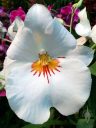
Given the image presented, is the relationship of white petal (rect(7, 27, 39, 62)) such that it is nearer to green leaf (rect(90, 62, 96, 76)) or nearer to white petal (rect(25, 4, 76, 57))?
white petal (rect(25, 4, 76, 57))

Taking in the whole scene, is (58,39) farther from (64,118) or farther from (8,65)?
(64,118)

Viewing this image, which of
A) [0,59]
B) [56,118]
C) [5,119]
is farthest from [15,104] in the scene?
[0,59]

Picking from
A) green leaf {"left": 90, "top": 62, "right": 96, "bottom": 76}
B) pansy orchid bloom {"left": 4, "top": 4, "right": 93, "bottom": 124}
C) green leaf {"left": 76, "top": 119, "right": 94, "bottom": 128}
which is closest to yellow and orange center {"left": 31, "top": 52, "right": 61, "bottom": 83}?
pansy orchid bloom {"left": 4, "top": 4, "right": 93, "bottom": 124}

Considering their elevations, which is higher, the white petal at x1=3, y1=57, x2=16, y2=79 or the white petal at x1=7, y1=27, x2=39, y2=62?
the white petal at x1=7, y1=27, x2=39, y2=62

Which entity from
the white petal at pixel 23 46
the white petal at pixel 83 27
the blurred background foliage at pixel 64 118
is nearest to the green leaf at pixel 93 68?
the blurred background foliage at pixel 64 118

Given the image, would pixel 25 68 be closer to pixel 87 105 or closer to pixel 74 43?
pixel 74 43

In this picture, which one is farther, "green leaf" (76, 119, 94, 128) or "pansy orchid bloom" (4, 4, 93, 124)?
"green leaf" (76, 119, 94, 128)

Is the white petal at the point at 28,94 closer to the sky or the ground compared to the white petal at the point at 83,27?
closer to the ground

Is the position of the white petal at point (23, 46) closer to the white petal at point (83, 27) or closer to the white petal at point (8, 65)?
the white petal at point (8, 65)
